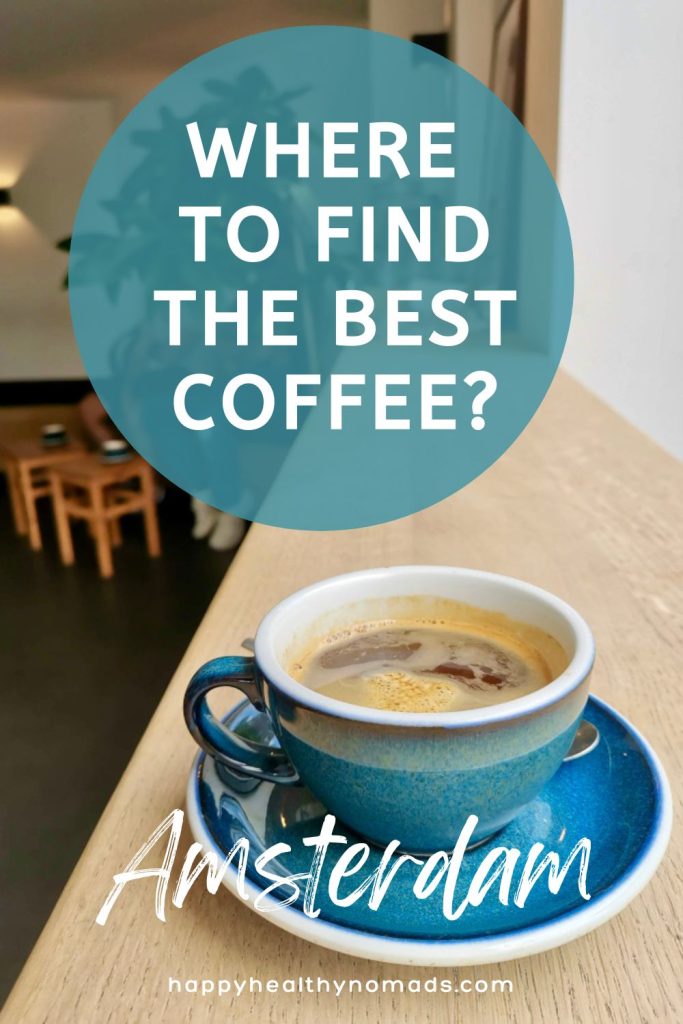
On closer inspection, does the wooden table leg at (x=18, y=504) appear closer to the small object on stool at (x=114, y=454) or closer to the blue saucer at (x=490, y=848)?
the small object on stool at (x=114, y=454)

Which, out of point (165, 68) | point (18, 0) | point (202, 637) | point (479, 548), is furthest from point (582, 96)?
A: point (165, 68)

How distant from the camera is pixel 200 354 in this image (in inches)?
124

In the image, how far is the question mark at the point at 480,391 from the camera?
0.95m

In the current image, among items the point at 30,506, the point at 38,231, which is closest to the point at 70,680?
the point at 30,506

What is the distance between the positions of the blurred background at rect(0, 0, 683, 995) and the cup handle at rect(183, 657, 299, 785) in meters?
1.19

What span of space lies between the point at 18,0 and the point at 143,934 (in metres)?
4.17

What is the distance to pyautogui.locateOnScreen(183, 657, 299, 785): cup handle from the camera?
0.27m

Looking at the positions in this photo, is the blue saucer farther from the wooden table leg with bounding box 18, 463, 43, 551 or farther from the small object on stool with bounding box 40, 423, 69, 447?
the small object on stool with bounding box 40, 423, 69, 447

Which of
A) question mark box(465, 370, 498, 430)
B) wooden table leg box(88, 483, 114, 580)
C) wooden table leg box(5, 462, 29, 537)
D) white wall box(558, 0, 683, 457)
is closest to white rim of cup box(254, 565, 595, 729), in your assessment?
question mark box(465, 370, 498, 430)

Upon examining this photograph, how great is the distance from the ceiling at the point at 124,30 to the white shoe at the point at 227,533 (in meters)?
2.19

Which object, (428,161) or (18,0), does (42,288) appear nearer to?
(18,0)
